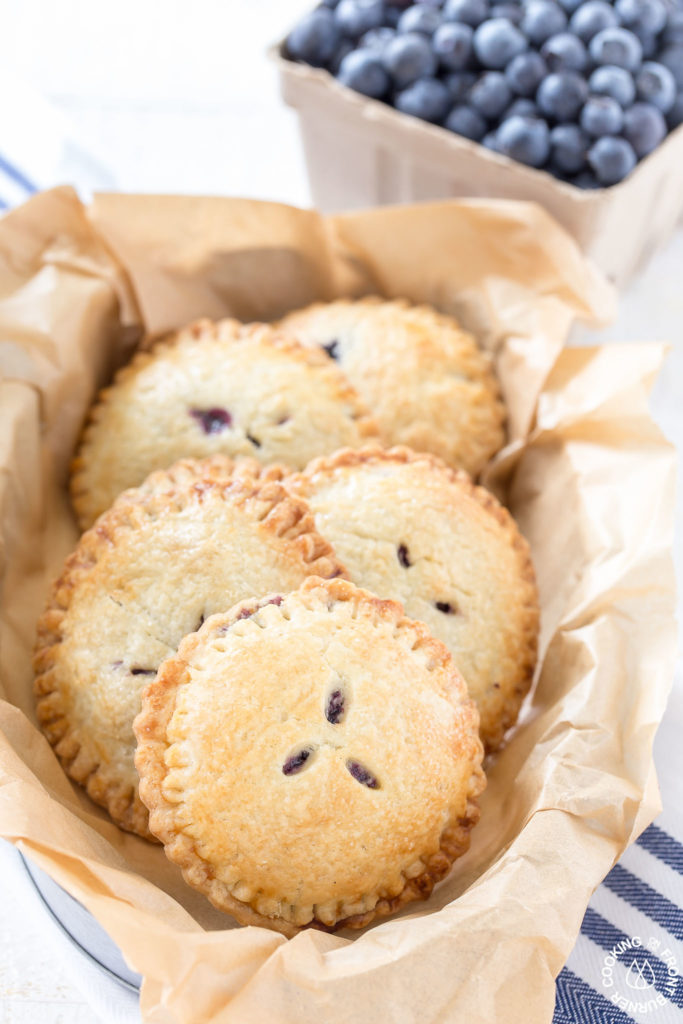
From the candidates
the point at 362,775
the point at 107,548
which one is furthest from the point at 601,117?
the point at 362,775

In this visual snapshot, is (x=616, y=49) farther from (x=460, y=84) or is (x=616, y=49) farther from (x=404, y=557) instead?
(x=404, y=557)

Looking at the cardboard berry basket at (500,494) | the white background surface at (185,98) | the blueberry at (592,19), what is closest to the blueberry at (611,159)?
the cardboard berry basket at (500,494)

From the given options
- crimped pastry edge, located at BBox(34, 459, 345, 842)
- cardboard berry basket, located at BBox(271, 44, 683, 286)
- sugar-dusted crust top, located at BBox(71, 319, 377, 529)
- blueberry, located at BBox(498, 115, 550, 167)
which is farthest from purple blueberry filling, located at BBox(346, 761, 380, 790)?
blueberry, located at BBox(498, 115, 550, 167)

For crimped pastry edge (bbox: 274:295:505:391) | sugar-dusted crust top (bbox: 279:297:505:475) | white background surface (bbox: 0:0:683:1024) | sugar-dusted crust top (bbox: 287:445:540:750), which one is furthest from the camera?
white background surface (bbox: 0:0:683:1024)

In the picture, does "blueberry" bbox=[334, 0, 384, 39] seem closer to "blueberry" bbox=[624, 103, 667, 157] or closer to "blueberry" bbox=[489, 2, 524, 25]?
"blueberry" bbox=[489, 2, 524, 25]

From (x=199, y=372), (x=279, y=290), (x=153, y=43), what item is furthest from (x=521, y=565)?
(x=153, y=43)

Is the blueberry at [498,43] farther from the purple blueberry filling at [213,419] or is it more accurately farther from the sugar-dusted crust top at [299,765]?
the sugar-dusted crust top at [299,765]
